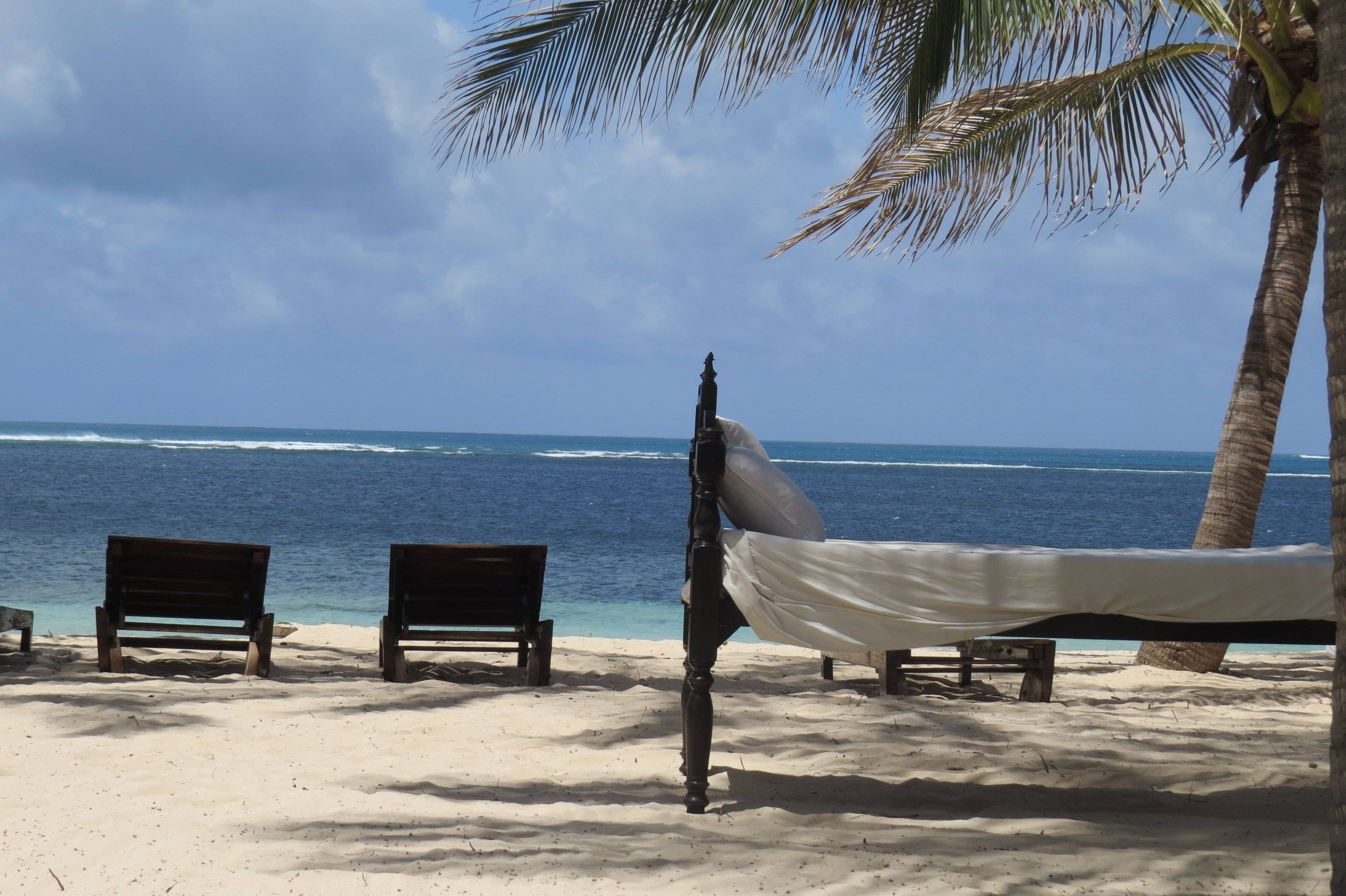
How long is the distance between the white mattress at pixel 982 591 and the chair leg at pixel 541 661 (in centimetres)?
262

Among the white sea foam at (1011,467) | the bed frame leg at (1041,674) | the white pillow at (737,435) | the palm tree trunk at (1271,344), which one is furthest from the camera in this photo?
the white sea foam at (1011,467)

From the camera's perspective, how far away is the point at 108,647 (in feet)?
17.7

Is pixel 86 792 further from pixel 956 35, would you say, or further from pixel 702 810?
pixel 956 35

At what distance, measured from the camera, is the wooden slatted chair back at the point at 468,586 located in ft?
18.1

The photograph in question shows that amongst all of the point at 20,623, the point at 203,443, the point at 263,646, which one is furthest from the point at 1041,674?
the point at 203,443

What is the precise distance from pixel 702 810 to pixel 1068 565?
1415mm

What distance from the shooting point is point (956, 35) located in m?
4.25

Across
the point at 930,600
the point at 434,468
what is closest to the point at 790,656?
the point at 930,600

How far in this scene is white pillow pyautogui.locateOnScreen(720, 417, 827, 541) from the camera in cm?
339

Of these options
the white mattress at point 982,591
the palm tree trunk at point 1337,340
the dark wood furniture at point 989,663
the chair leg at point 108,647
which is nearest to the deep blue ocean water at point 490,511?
the chair leg at point 108,647

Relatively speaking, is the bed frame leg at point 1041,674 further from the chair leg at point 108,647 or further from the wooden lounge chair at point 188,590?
the chair leg at point 108,647

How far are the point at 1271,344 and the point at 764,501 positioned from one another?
451 centimetres

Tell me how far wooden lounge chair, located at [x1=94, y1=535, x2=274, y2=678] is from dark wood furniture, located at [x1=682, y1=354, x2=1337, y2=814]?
321cm

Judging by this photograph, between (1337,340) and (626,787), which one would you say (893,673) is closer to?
(626,787)
